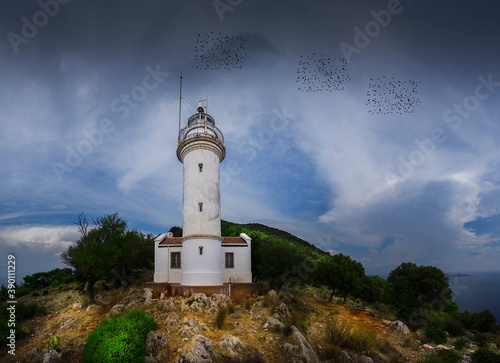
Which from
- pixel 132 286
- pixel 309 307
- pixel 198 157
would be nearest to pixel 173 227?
pixel 132 286

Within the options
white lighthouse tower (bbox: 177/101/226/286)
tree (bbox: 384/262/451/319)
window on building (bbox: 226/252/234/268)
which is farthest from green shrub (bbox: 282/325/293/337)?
tree (bbox: 384/262/451/319)

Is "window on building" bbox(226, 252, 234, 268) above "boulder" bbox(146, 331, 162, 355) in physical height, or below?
above

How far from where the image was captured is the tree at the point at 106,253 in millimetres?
18188

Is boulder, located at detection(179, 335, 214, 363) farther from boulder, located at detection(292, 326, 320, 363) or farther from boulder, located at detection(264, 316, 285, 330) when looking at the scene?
boulder, located at detection(292, 326, 320, 363)

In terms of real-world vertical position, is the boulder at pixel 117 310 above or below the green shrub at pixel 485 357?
above

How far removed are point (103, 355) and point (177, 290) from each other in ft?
27.5

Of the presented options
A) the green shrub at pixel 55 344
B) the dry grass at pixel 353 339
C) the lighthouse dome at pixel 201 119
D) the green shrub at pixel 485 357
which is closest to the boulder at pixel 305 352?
the dry grass at pixel 353 339

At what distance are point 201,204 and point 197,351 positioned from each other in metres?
10.4

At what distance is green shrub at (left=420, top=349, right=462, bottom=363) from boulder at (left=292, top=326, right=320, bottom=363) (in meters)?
4.84

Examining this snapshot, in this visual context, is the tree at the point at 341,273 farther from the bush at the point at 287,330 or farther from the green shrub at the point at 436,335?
the bush at the point at 287,330

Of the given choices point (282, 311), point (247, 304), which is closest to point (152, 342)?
point (247, 304)

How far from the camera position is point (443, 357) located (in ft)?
41.4

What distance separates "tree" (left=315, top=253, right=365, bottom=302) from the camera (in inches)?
872

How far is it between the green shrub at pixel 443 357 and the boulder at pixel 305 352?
15.9 ft
